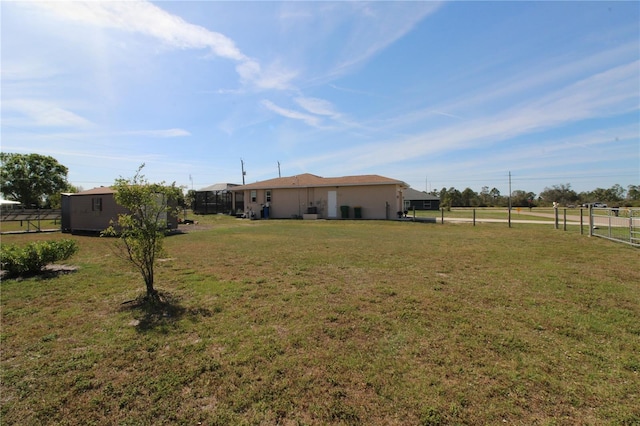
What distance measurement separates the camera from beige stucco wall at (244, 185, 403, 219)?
22225 millimetres

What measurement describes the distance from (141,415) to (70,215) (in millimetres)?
17963

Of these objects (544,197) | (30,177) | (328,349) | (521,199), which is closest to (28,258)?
(328,349)

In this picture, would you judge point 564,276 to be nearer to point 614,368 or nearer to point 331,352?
point 614,368

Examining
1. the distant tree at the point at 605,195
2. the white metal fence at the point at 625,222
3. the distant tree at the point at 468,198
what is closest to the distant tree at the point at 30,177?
the white metal fence at the point at 625,222

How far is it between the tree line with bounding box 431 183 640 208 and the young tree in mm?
58219

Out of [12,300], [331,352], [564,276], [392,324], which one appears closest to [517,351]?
[392,324]

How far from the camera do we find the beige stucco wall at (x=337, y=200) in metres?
22.2

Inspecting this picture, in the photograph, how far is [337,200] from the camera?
23.3m

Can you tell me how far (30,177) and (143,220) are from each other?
55475mm

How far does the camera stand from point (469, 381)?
97.3 inches

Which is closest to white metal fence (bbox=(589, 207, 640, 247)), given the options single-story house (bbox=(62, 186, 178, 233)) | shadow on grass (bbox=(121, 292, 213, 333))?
shadow on grass (bbox=(121, 292, 213, 333))

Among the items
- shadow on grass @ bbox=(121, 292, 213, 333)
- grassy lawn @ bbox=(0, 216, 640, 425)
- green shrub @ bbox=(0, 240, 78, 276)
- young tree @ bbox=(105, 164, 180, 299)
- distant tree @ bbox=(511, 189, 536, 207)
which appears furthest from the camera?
distant tree @ bbox=(511, 189, 536, 207)

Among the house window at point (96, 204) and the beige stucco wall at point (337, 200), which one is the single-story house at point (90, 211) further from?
the beige stucco wall at point (337, 200)

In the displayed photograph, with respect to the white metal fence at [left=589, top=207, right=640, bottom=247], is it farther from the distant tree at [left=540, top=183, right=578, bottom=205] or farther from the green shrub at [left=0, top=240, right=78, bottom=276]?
the distant tree at [left=540, top=183, right=578, bottom=205]
